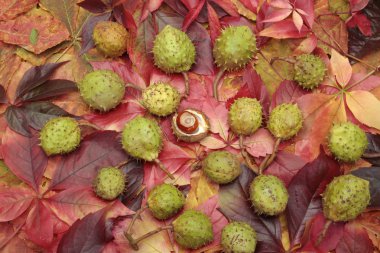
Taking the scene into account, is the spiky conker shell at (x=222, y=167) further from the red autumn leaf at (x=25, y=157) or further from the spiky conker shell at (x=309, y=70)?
the red autumn leaf at (x=25, y=157)

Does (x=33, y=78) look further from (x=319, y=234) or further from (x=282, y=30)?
(x=319, y=234)

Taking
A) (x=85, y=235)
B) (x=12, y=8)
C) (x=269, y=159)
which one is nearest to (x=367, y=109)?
(x=269, y=159)

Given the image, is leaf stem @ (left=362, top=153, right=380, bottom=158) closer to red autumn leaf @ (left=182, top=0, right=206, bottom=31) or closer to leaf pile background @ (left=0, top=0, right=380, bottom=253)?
leaf pile background @ (left=0, top=0, right=380, bottom=253)

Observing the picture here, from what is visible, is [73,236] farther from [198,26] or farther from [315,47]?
[315,47]

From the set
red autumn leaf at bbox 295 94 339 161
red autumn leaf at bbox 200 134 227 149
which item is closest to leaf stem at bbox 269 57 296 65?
red autumn leaf at bbox 295 94 339 161

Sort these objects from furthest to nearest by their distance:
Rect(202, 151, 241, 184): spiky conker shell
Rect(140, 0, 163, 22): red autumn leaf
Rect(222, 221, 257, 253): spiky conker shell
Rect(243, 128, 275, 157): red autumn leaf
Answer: Rect(140, 0, 163, 22): red autumn leaf → Rect(243, 128, 275, 157): red autumn leaf → Rect(202, 151, 241, 184): spiky conker shell → Rect(222, 221, 257, 253): spiky conker shell
